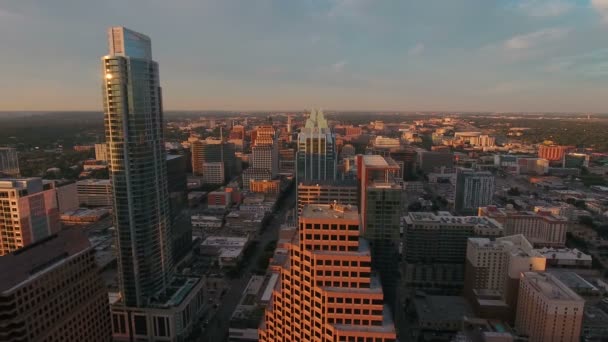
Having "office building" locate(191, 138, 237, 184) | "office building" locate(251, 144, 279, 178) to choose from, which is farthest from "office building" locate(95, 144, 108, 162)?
"office building" locate(251, 144, 279, 178)

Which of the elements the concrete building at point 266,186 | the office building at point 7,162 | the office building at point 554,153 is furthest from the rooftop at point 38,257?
the office building at point 554,153

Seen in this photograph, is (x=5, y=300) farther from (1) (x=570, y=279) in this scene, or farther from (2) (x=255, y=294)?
(1) (x=570, y=279)

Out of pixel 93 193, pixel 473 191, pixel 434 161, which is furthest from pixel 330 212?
pixel 434 161

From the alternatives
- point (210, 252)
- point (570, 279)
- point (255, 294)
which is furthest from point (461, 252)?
point (210, 252)

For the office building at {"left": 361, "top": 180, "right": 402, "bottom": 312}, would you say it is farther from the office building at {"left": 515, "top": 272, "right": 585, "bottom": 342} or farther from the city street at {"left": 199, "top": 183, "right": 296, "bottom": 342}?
the city street at {"left": 199, "top": 183, "right": 296, "bottom": 342}

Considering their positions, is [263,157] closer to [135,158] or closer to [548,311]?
[135,158]
